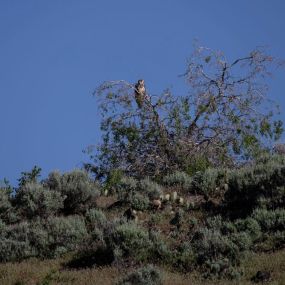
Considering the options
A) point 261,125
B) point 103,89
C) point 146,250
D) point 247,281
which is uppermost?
point 103,89

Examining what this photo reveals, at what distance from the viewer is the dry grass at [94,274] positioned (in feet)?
30.6

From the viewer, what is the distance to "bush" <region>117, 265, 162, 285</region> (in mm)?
9000

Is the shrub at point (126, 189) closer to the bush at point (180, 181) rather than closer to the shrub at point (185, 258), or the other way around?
the bush at point (180, 181)

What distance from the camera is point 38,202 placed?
13500 millimetres

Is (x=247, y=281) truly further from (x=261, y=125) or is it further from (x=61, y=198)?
(x=261, y=125)

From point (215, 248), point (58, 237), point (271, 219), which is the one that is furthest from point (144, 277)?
point (58, 237)

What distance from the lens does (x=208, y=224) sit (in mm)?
11602

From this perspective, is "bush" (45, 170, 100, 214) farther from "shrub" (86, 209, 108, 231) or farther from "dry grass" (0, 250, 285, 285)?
"dry grass" (0, 250, 285, 285)

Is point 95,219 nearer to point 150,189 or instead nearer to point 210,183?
point 150,189

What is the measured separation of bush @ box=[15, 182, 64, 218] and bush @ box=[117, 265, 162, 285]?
4.42 meters

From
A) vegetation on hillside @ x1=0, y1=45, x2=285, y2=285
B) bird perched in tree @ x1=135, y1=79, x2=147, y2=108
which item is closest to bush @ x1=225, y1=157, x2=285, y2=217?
vegetation on hillside @ x1=0, y1=45, x2=285, y2=285

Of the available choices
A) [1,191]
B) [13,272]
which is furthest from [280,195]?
[1,191]

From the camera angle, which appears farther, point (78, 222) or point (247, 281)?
point (78, 222)

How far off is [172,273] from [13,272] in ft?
8.17
